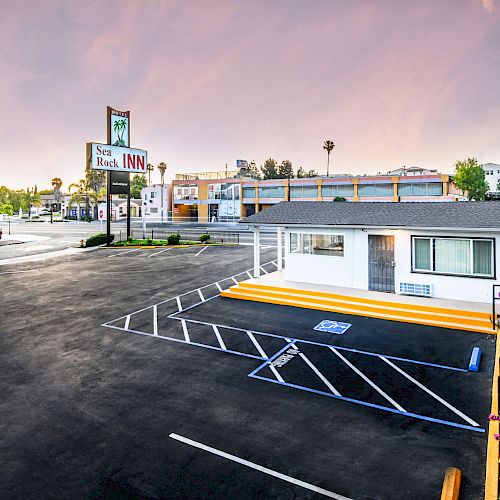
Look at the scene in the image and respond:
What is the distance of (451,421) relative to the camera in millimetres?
7832

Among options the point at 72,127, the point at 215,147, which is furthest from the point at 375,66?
the point at 215,147

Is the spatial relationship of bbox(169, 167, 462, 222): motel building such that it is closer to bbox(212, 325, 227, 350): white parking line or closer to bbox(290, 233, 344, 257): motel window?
bbox(290, 233, 344, 257): motel window

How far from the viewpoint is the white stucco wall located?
15242mm

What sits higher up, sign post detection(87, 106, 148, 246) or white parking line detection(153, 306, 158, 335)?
sign post detection(87, 106, 148, 246)

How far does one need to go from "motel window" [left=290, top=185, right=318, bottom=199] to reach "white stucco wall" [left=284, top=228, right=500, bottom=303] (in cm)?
5214

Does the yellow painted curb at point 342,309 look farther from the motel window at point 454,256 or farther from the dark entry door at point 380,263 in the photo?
the motel window at point 454,256

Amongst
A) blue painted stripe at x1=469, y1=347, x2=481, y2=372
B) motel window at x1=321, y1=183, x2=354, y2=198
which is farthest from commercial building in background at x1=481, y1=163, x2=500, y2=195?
blue painted stripe at x1=469, y1=347, x2=481, y2=372

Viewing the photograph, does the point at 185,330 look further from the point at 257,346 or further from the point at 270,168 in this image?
the point at 270,168

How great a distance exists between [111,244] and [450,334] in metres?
35.3

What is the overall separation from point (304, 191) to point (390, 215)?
54.0 m

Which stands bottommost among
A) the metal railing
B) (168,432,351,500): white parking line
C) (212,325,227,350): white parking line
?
(168,432,351,500): white parking line

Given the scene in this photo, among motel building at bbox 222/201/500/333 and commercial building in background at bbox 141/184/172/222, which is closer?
motel building at bbox 222/201/500/333

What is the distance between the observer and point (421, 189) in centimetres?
6197

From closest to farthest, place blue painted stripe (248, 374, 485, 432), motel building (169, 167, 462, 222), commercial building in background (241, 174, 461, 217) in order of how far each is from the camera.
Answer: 1. blue painted stripe (248, 374, 485, 432)
2. commercial building in background (241, 174, 461, 217)
3. motel building (169, 167, 462, 222)
